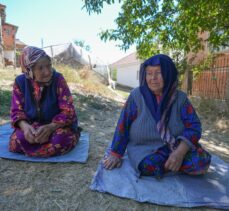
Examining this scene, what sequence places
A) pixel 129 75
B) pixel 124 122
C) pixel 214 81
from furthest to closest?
pixel 129 75 → pixel 214 81 → pixel 124 122

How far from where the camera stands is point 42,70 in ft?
9.16

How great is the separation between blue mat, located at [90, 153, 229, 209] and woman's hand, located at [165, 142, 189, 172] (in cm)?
17

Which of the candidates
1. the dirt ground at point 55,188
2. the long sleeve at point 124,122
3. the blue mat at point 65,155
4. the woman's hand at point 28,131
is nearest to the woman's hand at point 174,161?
the dirt ground at point 55,188

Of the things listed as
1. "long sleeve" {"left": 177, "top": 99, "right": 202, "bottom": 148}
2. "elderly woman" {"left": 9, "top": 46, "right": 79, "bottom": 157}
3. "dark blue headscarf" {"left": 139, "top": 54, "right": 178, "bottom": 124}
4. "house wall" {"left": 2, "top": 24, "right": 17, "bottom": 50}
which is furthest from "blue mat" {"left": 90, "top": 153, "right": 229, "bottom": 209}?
"house wall" {"left": 2, "top": 24, "right": 17, "bottom": 50}

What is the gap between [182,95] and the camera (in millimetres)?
2436

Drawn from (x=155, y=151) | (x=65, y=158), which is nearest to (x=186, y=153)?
(x=155, y=151)

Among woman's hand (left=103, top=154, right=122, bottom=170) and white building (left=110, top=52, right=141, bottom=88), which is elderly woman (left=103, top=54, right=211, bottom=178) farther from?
white building (left=110, top=52, right=141, bottom=88)

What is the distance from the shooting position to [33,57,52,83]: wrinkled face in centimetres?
277

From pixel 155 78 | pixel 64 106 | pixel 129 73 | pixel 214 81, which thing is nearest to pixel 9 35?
pixel 129 73

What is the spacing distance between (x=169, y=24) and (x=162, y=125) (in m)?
4.11

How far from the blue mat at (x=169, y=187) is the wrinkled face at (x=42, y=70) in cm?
119

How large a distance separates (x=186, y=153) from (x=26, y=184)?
1470mm

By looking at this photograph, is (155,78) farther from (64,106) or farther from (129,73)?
(129,73)

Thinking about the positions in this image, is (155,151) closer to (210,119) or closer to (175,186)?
(175,186)
